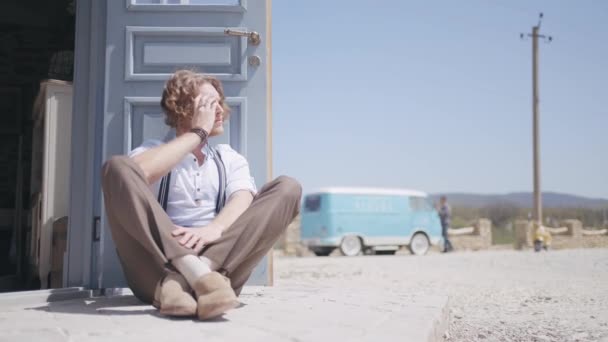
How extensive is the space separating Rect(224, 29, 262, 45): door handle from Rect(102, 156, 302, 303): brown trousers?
117 centimetres

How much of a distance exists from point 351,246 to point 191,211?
1401cm

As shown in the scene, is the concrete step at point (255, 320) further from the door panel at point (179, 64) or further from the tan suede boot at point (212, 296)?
the door panel at point (179, 64)

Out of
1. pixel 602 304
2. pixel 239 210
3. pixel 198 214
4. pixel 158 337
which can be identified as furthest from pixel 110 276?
pixel 602 304

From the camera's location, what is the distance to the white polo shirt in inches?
101

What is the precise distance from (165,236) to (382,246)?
50.1 ft

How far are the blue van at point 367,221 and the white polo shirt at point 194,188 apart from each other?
1351cm

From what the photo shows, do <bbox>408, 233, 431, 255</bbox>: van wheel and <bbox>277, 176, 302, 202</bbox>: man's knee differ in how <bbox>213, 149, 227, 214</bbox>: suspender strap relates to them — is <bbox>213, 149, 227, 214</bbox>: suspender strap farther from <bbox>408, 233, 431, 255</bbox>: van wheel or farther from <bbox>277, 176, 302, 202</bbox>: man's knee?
<bbox>408, 233, 431, 255</bbox>: van wheel

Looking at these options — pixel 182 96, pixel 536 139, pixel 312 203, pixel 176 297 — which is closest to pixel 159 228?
pixel 176 297

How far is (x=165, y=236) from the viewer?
2.18 metres

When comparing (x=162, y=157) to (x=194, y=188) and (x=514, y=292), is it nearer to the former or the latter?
(x=194, y=188)

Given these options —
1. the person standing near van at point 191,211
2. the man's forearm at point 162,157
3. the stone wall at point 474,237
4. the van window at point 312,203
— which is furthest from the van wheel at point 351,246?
the man's forearm at point 162,157

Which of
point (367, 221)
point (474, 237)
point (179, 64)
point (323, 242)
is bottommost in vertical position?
point (474, 237)

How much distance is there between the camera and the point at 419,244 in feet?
56.9

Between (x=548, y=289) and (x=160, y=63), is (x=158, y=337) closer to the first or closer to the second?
(x=160, y=63)
